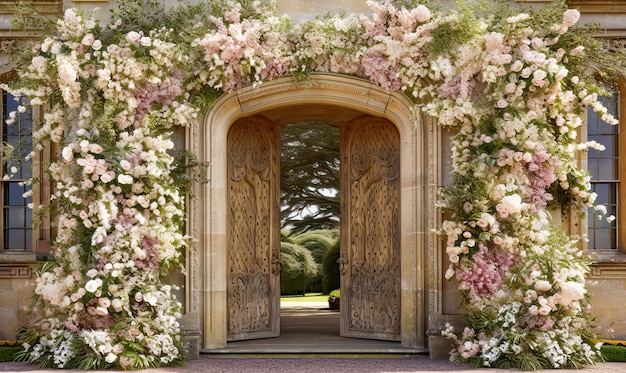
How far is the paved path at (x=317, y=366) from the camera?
31.2 ft

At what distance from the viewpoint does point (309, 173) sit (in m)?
20.4

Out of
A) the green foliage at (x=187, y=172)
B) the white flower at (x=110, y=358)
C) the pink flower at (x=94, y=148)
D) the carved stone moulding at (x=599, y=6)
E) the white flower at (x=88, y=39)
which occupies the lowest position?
the white flower at (x=110, y=358)

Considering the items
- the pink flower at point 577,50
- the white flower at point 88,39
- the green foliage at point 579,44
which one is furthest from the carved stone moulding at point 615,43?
the white flower at point 88,39

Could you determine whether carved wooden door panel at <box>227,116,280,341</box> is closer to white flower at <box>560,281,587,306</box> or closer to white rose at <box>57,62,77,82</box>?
white rose at <box>57,62,77,82</box>

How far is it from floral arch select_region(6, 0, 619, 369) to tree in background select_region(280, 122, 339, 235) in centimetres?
738

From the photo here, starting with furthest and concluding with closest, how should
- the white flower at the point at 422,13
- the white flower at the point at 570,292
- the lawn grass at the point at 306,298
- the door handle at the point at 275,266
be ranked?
the lawn grass at the point at 306,298
the door handle at the point at 275,266
the white flower at the point at 422,13
the white flower at the point at 570,292

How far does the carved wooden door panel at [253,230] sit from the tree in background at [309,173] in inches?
234

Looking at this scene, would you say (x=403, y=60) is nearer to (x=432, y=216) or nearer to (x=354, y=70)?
(x=354, y=70)

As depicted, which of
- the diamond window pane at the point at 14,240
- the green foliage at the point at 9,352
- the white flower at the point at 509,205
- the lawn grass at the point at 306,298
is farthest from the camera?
the lawn grass at the point at 306,298

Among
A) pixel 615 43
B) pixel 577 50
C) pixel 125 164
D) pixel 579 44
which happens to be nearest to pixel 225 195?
pixel 125 164

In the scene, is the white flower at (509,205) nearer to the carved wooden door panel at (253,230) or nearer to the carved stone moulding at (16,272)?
the carved wooden door panel at (253,230)

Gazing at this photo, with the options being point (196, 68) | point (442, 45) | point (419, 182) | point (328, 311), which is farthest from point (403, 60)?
point (328, 311)

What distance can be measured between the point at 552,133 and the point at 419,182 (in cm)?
175

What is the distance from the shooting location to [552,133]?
10.8m
